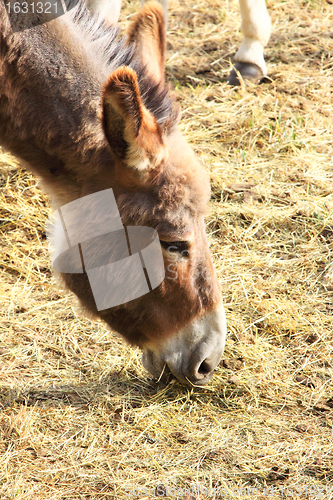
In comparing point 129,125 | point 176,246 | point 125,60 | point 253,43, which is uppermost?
point 125,60

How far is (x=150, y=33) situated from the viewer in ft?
9.58

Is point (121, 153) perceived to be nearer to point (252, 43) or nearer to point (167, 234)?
point (167, 234)

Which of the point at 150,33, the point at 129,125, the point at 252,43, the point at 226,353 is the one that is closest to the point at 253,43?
the point at 252,43

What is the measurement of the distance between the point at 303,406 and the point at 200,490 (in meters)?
0.87

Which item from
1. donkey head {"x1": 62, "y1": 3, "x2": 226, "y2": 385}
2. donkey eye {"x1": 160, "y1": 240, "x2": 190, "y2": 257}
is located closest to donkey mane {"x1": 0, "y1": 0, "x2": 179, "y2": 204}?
donkey head {"x1": 62, "y1": 3, "x2": 226, "y2": 385}

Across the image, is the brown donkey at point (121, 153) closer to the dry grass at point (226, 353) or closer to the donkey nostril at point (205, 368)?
the donkey nostril at point (205, 368)

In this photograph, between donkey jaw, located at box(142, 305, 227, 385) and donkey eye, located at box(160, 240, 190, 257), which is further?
donkey jaw, located at box(142, 305, 227, 385)

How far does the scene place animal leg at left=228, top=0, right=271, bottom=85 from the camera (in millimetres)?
5848

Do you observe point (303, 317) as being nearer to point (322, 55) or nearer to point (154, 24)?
point (154, 24)

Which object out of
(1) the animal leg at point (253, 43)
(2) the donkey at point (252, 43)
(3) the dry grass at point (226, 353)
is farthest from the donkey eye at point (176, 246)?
(1) the animal leg at point (253, 43)

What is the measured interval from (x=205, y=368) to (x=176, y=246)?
729mm

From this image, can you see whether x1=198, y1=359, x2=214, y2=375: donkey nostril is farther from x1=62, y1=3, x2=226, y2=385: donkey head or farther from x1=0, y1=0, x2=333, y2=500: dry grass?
x1=0, y1=0, x2=333, y2=500: dry grass

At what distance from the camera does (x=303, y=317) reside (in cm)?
361

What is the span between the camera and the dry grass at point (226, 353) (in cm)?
254
